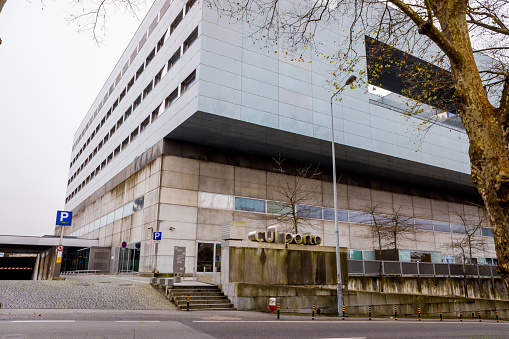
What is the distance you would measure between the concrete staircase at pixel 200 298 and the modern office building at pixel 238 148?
39.1ft

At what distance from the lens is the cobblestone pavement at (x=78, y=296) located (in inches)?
620

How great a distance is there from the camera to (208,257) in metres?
32.9

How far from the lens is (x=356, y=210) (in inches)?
1662

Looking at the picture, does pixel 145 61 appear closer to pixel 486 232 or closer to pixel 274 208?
pixel 274 208

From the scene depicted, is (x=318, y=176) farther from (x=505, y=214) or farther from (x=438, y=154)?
(x=505, y=214)

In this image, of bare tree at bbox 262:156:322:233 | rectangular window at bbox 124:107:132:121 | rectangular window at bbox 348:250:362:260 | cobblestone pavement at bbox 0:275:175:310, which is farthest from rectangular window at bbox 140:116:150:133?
rectangular window at bbox 348:250:362:260

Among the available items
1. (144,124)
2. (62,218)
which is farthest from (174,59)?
(62,218)

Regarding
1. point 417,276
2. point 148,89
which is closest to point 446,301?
point 417,276

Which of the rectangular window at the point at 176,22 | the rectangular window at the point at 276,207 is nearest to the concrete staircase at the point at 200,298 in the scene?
the rectangular window at the point at 276,207

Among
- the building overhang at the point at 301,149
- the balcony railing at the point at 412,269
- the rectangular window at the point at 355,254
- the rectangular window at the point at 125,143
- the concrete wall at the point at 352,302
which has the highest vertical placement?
the rectangular window at the point at 125,143

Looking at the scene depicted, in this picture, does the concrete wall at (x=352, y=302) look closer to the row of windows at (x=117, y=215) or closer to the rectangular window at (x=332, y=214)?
the rectangular window at (x=332, y=214)

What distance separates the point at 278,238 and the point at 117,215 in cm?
2633

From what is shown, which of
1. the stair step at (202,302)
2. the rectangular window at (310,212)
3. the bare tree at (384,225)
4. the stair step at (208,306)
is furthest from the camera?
the bare tree at (384,225)

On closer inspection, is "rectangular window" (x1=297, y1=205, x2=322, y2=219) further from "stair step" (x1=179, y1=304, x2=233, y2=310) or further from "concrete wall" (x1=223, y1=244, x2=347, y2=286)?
"stair step" (x1=179, y1=304, x2=233, y2=310)
